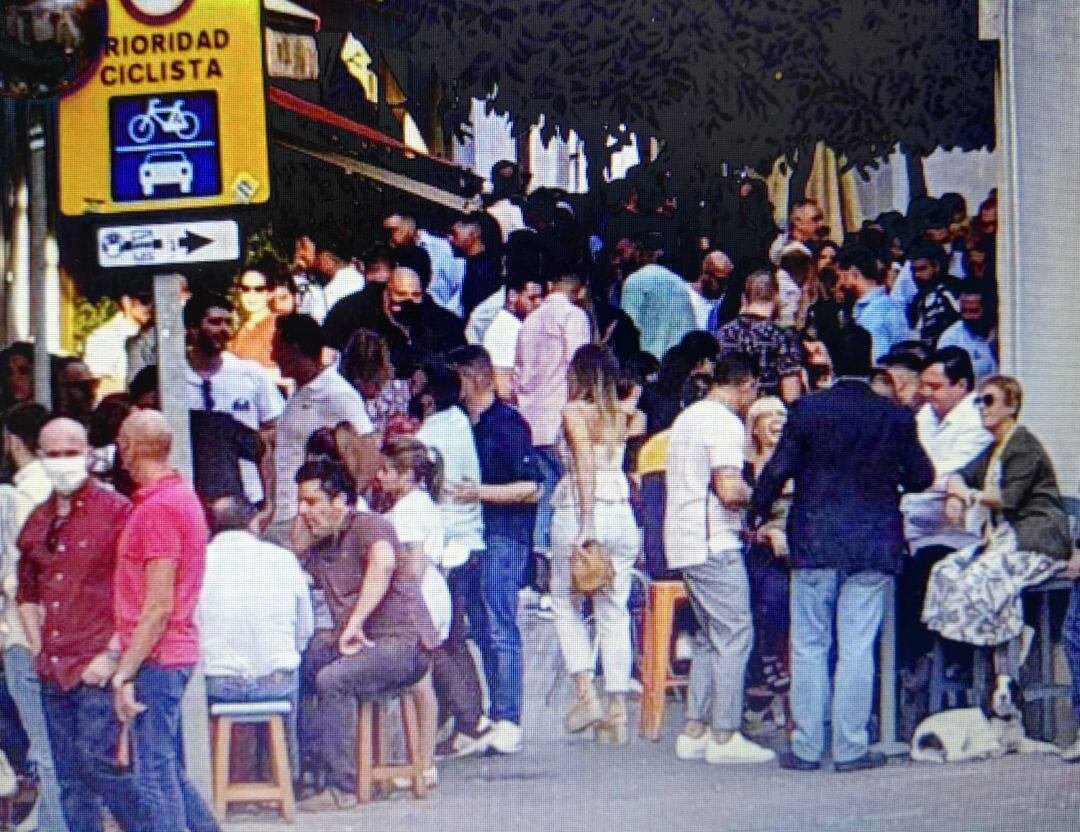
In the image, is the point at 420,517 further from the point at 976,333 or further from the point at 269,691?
the point at 976,333

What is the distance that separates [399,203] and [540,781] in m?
1.34

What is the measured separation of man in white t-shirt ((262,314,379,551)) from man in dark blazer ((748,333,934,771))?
3.18ft

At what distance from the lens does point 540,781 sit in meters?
5.54

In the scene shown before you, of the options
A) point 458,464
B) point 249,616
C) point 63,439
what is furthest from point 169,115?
point 249,616

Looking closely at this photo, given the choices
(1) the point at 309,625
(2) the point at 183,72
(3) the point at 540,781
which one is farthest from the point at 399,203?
(3) the point at 540,781

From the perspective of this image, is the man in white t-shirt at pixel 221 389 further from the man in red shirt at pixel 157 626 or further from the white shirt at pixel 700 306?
the white shirt at pixel 700 306

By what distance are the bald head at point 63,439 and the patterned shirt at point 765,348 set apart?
147cm

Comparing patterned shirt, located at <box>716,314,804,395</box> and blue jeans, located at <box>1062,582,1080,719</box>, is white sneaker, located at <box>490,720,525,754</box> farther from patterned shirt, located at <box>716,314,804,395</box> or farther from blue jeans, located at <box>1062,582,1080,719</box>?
blue jeans, located at <box>1062,582,1080,719</box>

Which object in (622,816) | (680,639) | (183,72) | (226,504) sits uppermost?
(183,72)

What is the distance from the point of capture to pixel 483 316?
18.3 ft

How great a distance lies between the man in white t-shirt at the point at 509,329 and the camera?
219 inches

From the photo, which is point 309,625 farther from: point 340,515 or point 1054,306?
point 1054,306

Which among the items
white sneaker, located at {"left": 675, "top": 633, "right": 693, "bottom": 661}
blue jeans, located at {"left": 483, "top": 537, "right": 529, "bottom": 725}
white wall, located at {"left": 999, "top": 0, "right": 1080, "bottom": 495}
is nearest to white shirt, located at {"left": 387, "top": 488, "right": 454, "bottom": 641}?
blue jeans, located at {"left": 483, "top": 537, "right": 529, "bottom": 725}

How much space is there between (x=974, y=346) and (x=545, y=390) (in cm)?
99
